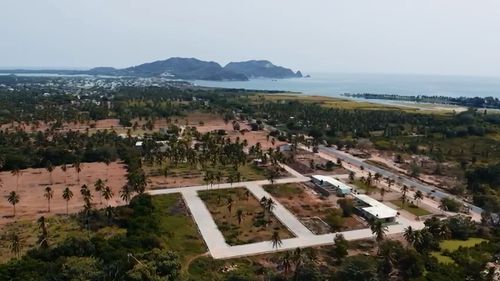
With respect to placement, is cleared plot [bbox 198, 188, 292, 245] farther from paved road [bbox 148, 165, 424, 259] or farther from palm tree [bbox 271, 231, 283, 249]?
palm tree [bbox 271, 231, 283, 249]

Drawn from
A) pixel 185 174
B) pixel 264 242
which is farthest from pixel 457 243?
pixel 185 174

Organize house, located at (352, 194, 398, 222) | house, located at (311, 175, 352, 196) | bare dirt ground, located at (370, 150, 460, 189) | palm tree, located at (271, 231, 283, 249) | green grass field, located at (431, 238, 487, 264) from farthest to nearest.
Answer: bare dirt ground, located at (370, 150, 460, 189) < house, located at (311, 175, 352, 196) < house, located at (352, 194, 398, 222) < palm tree, located at (271, 231, 283, 249) < green grass field, located at (431, 238, 487, 264)

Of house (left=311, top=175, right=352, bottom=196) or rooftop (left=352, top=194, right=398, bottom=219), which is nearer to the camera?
rooftop (left=352, top=194, right=398, bottom=219)

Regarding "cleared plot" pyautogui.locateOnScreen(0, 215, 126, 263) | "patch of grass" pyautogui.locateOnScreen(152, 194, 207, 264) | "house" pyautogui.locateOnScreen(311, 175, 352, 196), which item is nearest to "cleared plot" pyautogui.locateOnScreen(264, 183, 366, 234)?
"house" pyautogui.locateOnScreen(311, 175, 352, 196)

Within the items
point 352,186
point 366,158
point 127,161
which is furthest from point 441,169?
point 127,161

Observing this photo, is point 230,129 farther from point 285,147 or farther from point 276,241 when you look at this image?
point 276,241

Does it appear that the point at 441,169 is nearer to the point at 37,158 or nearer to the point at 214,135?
the point at 214,135
